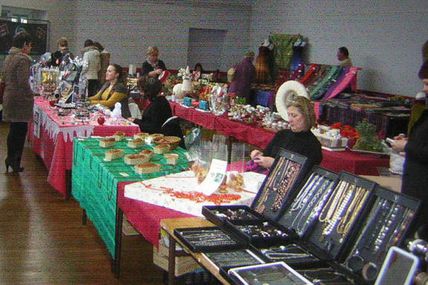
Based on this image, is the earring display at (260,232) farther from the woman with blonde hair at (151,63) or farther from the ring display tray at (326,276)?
the woman with blonde hair at (151,63)

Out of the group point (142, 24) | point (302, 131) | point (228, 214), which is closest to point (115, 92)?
point (302, 131)

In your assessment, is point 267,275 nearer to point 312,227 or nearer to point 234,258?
point 234,258

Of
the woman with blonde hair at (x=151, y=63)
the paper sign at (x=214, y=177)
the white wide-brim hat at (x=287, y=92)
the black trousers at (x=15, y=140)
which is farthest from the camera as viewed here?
the woman with blonde hair at (x=151, y=63)

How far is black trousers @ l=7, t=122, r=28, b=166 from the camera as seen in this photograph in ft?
16.7

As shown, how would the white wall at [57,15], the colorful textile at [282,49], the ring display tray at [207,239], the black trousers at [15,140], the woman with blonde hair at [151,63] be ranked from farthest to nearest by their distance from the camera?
the colorful textile at [282,49]
the white wall at [57,15]
the woman with blonde hair at [151,63]
the black trousers at [15,140]
the ring display tray at [207,239]

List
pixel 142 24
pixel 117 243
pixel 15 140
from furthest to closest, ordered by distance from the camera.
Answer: pixel 142 24, pixel 15 140, pixel 117 243

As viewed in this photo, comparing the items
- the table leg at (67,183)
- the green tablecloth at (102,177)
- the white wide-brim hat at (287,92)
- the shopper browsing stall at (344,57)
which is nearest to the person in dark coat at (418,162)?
the green tablecloth at (102,177)

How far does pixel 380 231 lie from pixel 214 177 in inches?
40.9

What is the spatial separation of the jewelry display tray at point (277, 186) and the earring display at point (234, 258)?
29 centimetres

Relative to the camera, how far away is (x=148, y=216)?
7.30ft

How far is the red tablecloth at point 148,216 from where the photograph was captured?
85.3 inches

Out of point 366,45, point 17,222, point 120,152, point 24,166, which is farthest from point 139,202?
point 366,45

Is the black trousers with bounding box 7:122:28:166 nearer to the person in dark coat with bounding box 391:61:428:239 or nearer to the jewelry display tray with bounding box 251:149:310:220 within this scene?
the jewelry display tray with bounding box 251:149:310:220

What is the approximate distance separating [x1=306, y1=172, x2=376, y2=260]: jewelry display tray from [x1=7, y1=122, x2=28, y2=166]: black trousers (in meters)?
4.00
